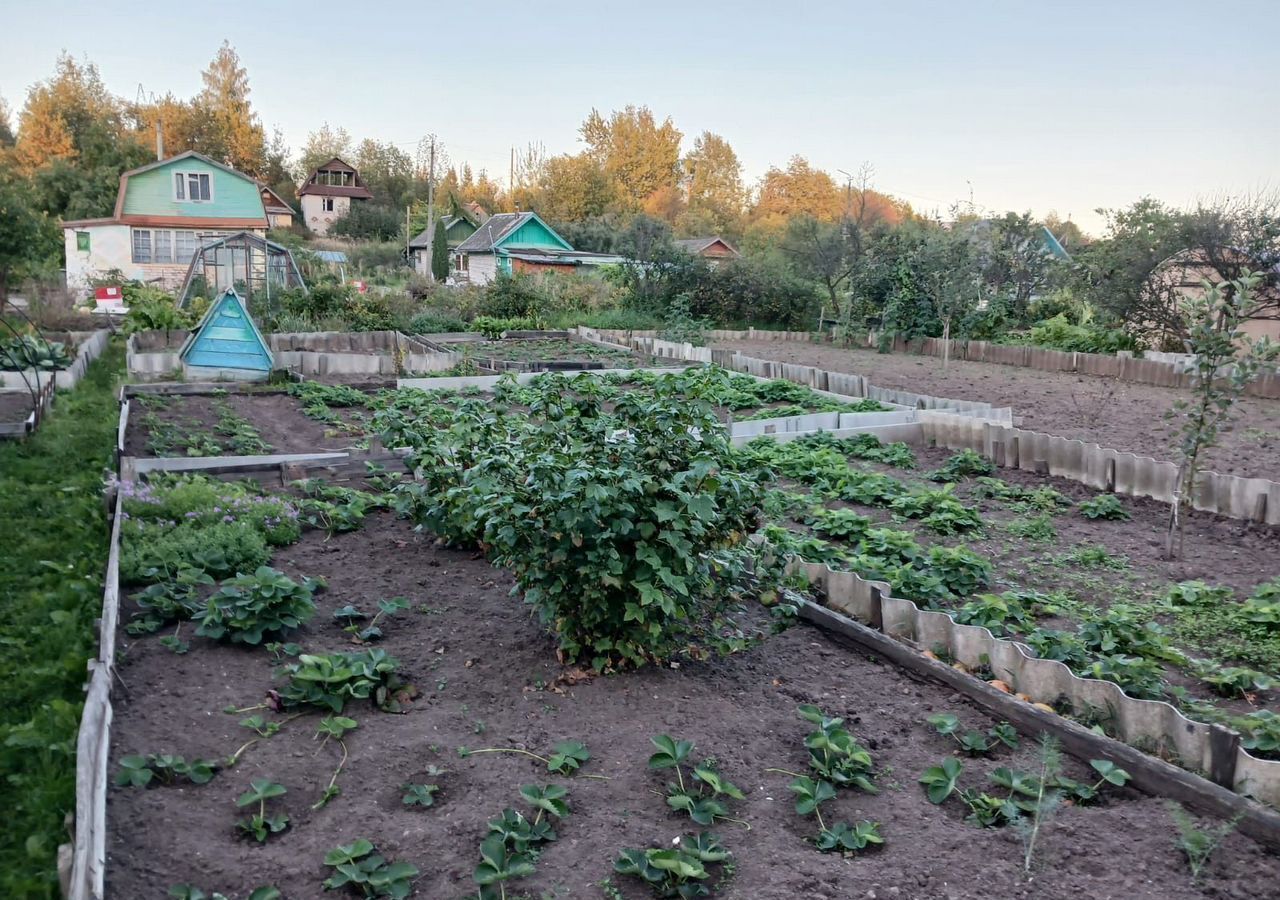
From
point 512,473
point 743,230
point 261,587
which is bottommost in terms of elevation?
point 261,587

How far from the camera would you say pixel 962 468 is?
8.66 meters

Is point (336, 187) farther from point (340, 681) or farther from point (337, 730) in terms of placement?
point (337, 730)

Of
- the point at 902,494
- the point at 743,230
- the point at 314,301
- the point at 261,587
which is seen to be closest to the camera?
the point at 261,587

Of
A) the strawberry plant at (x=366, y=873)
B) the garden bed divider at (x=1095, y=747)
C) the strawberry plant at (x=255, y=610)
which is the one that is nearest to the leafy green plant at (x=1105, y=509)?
the garden bed divider at (x=1095, y=747)

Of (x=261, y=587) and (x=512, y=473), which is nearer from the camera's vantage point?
(x=512, y=473)

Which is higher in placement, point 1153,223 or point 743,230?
point 743,230

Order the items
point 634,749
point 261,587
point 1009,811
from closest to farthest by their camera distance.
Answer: point 1009,811, point 634,749, point 261,587

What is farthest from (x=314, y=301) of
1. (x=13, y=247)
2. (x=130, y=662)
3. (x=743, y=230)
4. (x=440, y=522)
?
(x=743, y=230)

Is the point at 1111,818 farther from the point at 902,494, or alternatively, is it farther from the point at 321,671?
the point at 902,494

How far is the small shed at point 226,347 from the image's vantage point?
13.5m

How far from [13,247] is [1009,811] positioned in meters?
23.6

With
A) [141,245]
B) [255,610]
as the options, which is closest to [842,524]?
[255,610]

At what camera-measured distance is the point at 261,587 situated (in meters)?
4.54

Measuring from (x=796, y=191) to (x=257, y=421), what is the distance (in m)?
60.6
